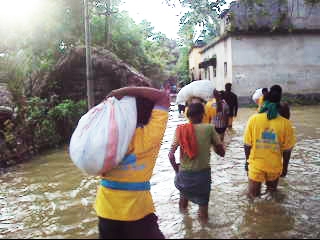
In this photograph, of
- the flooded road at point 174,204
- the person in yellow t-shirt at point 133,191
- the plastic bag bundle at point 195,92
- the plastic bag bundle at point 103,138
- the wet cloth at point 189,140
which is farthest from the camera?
the plastic bag bundle at point 195,92

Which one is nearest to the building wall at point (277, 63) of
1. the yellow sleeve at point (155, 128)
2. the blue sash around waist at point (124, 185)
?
the yellow sleeve at point (155, 128)

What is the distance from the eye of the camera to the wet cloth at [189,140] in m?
5.20

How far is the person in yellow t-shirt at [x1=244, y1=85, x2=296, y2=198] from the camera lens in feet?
18.7

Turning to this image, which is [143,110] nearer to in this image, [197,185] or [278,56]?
[197,185]

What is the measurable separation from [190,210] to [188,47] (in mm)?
43887

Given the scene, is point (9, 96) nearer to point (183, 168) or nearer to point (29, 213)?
point (29, 213)

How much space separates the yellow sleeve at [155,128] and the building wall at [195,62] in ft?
126

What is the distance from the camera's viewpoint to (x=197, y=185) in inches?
208

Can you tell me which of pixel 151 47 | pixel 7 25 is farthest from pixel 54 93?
pixel 151 47

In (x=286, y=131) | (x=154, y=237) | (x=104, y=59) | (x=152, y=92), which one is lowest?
(x=154, y=237)

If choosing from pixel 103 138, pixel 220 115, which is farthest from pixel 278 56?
pixel 103 138

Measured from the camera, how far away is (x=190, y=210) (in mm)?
6246

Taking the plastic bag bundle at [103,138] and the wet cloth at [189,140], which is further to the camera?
the wet cloth at [189,140]

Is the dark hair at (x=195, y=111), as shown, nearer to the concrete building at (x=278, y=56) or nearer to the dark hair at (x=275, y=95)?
the dark hair at (x=275, y=95)
